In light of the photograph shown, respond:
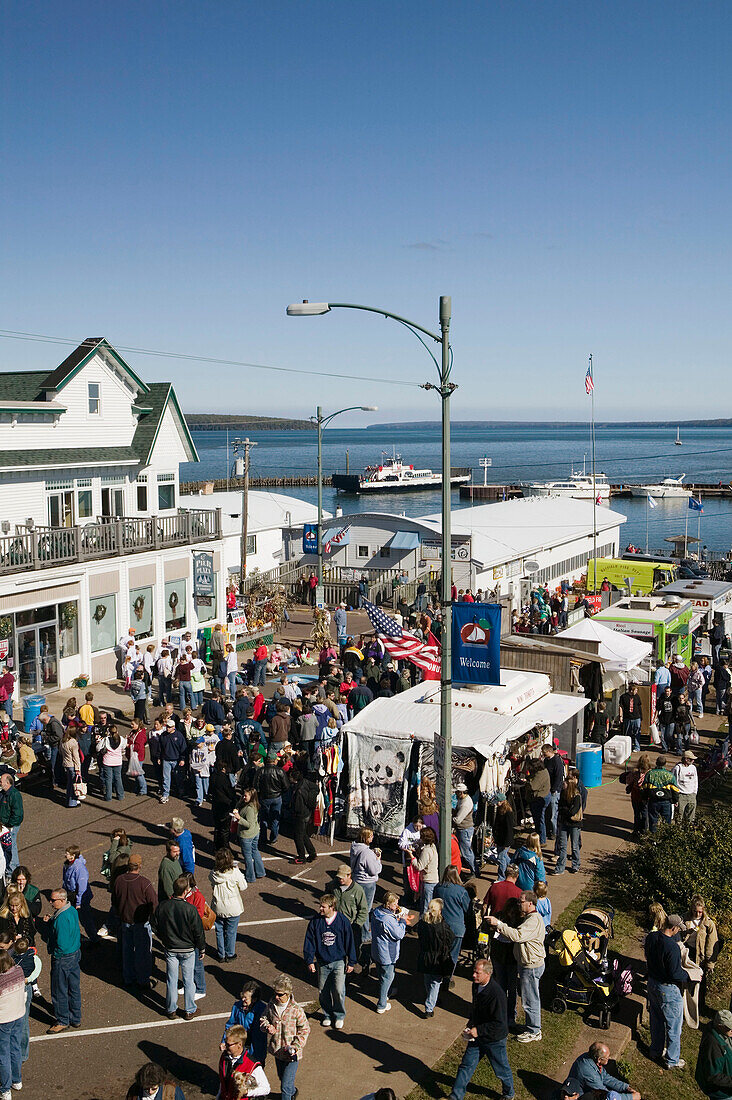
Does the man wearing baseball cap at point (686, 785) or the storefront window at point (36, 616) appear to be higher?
the storefront window at point (36, 616)

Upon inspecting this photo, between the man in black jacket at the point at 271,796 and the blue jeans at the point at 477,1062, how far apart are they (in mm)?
6273

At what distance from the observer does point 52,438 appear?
1077 inches

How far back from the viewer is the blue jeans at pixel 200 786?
1664 centimetres

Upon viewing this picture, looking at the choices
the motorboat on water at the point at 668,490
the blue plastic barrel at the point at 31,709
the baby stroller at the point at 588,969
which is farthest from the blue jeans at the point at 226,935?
the motorboat on water at the point at 668,490

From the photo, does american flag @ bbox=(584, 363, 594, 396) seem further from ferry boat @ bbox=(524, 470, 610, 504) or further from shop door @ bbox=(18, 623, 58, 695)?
ferry boat @ bbox=(524, 470, 610, 504)

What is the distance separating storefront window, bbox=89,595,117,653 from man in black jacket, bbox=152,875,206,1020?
55.2 feet

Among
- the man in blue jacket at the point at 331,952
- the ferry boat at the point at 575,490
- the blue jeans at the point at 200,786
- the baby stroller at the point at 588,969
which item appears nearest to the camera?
the man in blue jacket at the point at 331,952

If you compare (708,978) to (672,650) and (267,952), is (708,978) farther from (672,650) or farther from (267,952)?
(672,650)

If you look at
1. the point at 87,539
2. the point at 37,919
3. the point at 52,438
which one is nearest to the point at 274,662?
the point at 87,539

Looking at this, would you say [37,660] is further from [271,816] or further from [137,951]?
[137,951]

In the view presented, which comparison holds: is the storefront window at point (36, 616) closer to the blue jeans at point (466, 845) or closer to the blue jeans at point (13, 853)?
the blue jeans at point (13, 853)

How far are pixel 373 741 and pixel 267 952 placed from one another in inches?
168

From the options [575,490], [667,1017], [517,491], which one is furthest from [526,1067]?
[517,491]

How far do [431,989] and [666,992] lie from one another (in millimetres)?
2423
